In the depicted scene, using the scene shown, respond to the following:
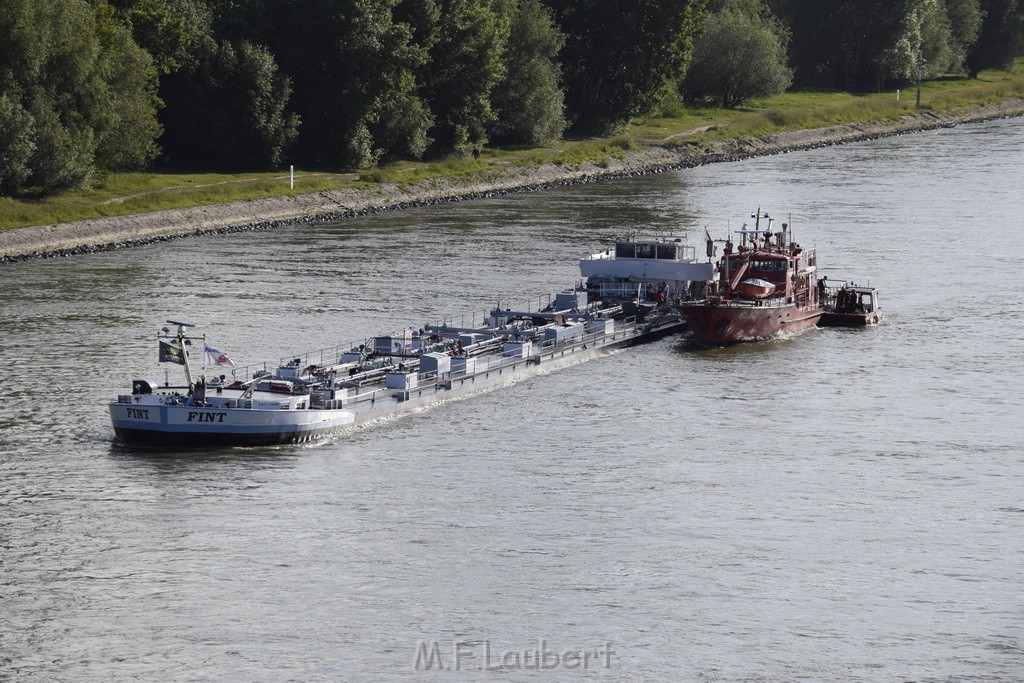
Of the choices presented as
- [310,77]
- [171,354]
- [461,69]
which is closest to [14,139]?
[310,77]

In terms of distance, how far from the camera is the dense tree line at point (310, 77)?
375 feet

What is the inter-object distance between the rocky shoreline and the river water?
1574 cm

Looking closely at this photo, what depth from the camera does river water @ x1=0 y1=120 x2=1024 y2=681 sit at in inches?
1703

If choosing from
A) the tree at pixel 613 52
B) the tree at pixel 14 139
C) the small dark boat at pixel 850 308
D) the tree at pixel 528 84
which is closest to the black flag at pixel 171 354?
the small dark boat at pixel 850 308

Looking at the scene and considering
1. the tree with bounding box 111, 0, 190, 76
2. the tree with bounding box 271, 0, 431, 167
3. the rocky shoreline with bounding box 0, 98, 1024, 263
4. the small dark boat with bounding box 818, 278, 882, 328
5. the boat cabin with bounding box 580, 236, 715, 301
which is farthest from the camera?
the tree with bounding box 271, 0, 431, 167

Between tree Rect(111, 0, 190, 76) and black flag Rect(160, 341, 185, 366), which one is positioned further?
tree Rect(111, 0, 190, 76)

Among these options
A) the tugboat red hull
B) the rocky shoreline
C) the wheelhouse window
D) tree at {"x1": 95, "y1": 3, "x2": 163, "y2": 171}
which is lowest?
the tugboat red hull

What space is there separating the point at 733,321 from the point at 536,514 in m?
31.1

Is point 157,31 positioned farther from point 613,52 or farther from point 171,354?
point 171,354

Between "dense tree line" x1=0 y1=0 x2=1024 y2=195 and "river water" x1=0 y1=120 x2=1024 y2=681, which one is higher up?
"dense tree line" x1=0 y1=0 x2=1024 y2=195

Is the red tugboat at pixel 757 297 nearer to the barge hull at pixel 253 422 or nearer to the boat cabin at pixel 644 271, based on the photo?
the boat cabin at pixel 644 271

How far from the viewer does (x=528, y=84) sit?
160 metres

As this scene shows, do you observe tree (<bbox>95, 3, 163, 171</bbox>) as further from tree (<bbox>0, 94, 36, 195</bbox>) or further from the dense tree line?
tree (<bbox>0, 94, 36, 195</bbox>)

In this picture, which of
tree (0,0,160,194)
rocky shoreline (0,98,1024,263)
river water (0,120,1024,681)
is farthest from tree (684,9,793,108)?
river water (0,120,1024,681)
